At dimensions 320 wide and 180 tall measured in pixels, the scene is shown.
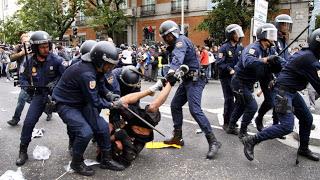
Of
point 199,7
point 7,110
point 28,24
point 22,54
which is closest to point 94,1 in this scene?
point 28,24

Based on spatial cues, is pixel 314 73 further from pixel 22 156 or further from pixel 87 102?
pixel 22 156

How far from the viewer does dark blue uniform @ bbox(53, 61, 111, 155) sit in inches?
174

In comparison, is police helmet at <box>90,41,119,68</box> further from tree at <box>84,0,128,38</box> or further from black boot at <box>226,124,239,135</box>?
tree at <box>84,0,128,38</box>

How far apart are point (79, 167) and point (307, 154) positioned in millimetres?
2957

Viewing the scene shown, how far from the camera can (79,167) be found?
4.68m

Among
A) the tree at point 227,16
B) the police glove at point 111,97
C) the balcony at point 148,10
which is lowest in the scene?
the police glove at point 111,97

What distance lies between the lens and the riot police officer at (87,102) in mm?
4414

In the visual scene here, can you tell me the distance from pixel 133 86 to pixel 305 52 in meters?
2.20

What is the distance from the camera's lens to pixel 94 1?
Answer: 3459 centimetres

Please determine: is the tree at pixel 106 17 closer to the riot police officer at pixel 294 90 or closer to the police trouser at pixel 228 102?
the police trouser at pixel 228 102

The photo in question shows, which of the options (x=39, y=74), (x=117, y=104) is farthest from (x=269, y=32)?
(x=39, y=74)

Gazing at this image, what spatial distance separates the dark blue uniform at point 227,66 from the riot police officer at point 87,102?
2650 mm

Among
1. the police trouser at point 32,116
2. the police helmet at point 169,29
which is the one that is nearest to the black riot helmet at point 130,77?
the police helmet at point 169,29

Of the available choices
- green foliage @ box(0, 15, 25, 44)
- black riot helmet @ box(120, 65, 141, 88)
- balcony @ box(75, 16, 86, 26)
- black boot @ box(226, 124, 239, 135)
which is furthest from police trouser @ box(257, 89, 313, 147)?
balcony @ box(75, 16, 86, 26)
